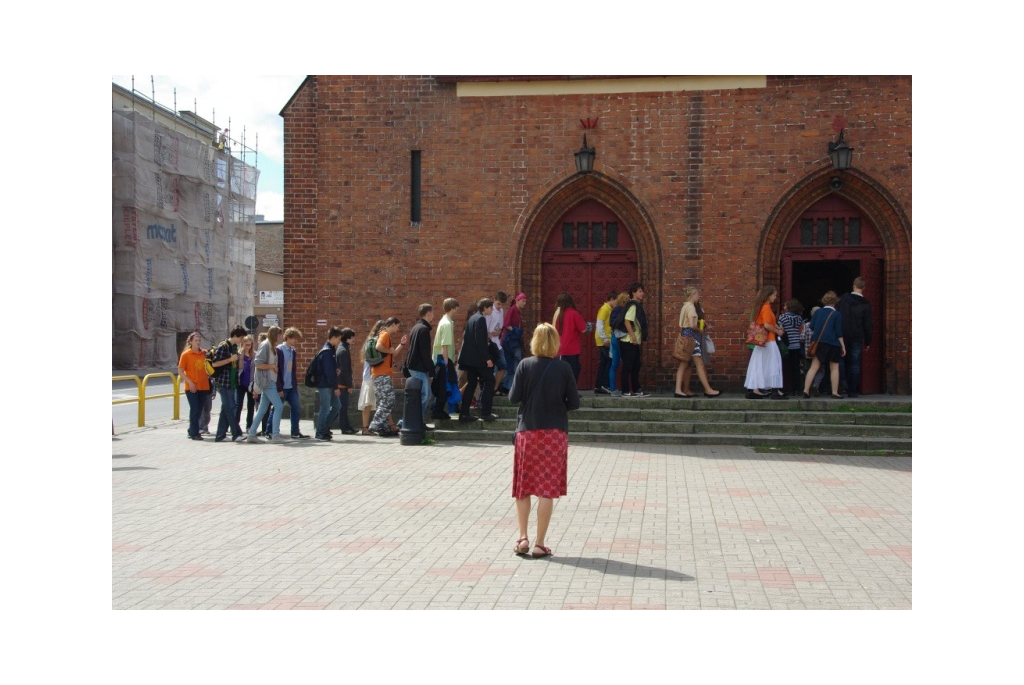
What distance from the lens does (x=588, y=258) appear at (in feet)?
55.8

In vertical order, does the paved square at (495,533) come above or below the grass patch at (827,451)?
below

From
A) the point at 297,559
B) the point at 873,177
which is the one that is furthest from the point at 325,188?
the point at 297,559

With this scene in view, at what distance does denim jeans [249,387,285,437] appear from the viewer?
1438 centimetres

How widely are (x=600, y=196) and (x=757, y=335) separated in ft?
12.5

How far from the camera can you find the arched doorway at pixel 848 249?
53.8 ft

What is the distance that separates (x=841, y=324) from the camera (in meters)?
14.8

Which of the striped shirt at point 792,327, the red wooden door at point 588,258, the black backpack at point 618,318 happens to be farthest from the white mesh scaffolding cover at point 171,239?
the striped shirt at point 792,327

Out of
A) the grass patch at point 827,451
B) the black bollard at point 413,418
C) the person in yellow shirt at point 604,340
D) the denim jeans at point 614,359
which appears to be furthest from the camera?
the person in yellow shirt at point 604,340

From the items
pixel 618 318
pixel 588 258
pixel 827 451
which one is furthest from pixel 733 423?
pixel 588 258

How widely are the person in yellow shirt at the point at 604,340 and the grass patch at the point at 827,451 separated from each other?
3.05 m

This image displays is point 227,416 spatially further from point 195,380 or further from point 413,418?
point 413,418

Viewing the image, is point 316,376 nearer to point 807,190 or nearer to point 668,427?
point 668,427

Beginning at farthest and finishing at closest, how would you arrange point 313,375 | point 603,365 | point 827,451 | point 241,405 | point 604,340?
point 603,365, point 604,340, point 241,405, point 313,375, point 827,451

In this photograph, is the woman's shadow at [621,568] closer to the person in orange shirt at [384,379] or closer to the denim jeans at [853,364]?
the person in orange shirt at [384,379]
